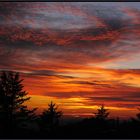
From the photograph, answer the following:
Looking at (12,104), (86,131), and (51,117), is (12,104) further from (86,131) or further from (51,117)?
(86,131)

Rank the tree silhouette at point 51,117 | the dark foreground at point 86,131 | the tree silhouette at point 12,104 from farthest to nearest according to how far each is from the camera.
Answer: the tree silhouette at point 12,104
the tree silhouette at point 51,117
the dark foreground at point 86,131

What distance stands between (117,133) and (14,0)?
3623mm

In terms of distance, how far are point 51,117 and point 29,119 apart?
0.57 metres

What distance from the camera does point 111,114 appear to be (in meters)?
7.75

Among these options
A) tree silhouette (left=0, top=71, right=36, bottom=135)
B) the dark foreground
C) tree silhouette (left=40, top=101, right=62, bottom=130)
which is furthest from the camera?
tree silhouette (left=0, top=71, right=36, bottom=135)

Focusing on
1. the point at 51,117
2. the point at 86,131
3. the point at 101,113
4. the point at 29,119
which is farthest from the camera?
the point at 29,119

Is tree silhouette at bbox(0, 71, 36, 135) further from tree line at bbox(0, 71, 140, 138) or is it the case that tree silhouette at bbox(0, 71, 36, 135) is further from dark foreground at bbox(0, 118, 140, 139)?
dark foreground at bbox(0, 118, 140, 139)

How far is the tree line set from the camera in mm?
7727

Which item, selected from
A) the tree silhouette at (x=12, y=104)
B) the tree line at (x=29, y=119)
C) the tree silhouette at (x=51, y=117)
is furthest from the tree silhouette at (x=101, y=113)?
the tree silhouette at (x=12, y=104)

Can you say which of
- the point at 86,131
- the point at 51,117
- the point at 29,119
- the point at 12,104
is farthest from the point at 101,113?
the point at 12,104

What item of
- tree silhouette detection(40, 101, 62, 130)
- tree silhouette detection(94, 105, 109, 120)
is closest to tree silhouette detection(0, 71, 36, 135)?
tree silhouette detection(40, 101, 62, 130)

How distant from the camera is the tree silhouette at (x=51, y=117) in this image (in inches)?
306

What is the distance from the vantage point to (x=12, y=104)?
8.67 metres

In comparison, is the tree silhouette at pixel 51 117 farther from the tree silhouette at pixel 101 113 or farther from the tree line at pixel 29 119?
the tree silhouette at pixel 101 113
